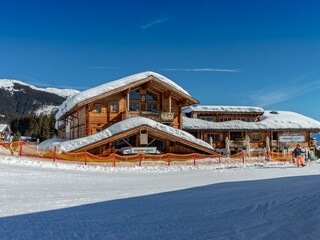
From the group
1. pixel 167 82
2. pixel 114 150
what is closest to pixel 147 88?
pixel 167 82

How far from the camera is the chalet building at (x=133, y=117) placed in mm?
25078

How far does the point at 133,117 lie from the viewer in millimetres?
27562

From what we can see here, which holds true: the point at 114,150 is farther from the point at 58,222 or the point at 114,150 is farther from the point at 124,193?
the point at 58,222

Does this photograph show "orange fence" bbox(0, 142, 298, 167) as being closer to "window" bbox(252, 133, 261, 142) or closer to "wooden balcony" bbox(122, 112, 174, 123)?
"wooden balcony" bbox(122, 112, 174, 123)

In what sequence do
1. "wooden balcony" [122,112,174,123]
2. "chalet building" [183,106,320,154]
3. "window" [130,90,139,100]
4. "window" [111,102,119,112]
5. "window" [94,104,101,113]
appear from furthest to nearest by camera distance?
"chalet building" [183,106,320,154] < "window" [130,90,139,100] < "wooden balcony" [122,112,174,123] < "window" [111,102,119,112] < "window" [94,104,101,113]

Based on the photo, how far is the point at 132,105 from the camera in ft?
98.5

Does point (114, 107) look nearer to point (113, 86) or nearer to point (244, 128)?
point (113, 86)

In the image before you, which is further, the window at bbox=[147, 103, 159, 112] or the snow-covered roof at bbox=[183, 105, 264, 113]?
the snow-covered roof at bbox=[183, 105, 264, 113]

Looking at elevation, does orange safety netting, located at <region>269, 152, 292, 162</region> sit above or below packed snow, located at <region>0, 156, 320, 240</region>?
above

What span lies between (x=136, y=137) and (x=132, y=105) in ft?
14.8

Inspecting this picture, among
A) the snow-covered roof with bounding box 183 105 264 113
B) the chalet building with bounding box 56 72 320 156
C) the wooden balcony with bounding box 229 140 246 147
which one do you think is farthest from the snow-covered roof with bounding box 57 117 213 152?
the snow-covered roof with bounding box 183 105 264 113

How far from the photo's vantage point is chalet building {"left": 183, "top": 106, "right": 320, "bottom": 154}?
1501 inches

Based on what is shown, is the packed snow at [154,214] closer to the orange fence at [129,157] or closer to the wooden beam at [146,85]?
the orange fence at [129,157]

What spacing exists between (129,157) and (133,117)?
20.4 feet
